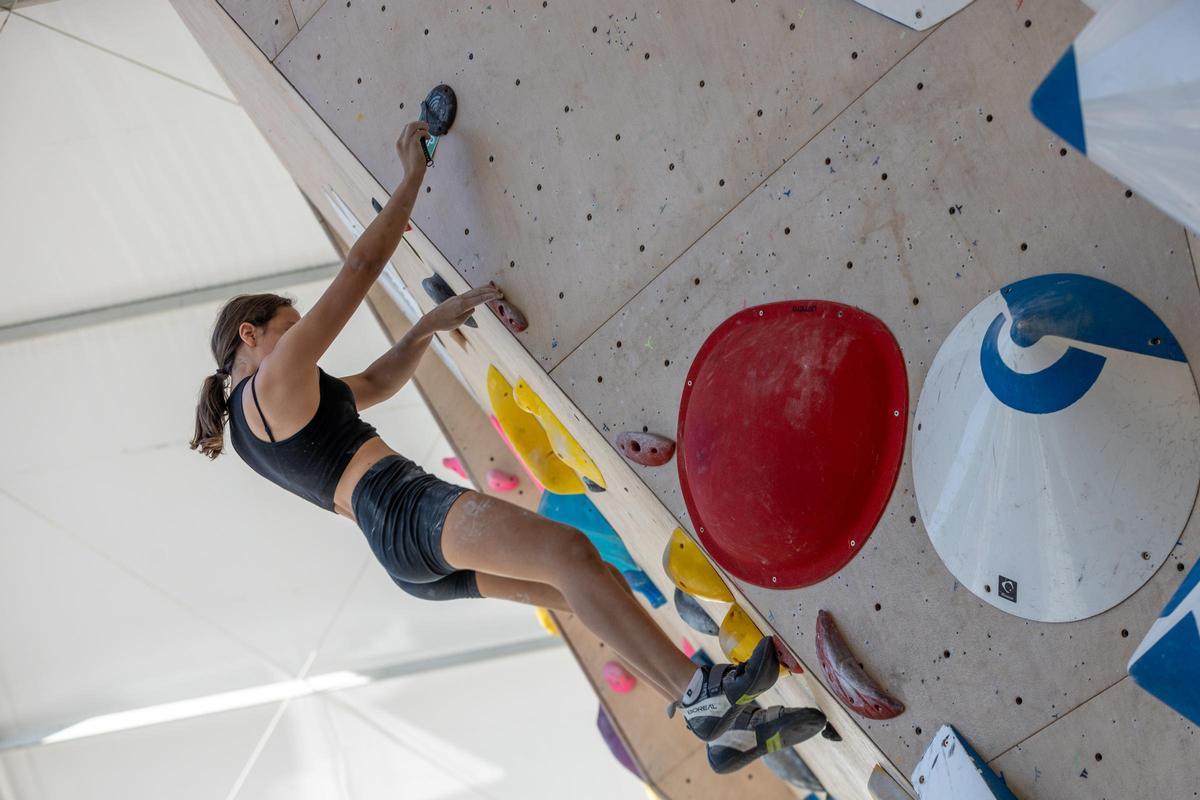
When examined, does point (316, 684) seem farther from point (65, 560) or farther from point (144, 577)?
point (65, 560)

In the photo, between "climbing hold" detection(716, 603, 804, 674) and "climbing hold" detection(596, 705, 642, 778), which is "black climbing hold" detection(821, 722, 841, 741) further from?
"climbing hold" detection(596, 705, 642, 778)

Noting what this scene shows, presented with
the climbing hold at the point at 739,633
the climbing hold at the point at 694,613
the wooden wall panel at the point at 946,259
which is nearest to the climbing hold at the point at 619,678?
the climbing hold at the point at 694,613

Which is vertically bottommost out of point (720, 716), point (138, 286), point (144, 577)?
point (720, 716)

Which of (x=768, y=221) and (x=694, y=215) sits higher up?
→ (x=694, y=215)

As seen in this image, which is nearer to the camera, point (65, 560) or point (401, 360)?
point (401, 360)

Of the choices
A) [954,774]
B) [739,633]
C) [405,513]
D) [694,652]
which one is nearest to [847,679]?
[954,774]

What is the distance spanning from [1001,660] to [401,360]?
71.8 inches

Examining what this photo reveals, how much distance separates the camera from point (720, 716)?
211 cm

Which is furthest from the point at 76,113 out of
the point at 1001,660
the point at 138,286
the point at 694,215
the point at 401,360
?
the point at 1001,660

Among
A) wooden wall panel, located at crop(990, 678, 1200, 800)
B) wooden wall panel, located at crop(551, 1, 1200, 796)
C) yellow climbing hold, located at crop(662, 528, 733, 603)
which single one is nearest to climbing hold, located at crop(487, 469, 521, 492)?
yellow climbing hold, located at crop(662, 528, 733, 603)

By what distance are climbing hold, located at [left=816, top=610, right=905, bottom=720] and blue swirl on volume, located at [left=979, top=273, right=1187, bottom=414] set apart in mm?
562

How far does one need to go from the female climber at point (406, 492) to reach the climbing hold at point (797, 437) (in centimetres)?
23

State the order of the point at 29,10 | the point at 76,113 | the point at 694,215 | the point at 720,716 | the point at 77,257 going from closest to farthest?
the point at 720,716
the point at 694,215
the point at 29,10
the point at 76,113
the point at 77,257

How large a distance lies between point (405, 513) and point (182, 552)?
4393 millimetres
